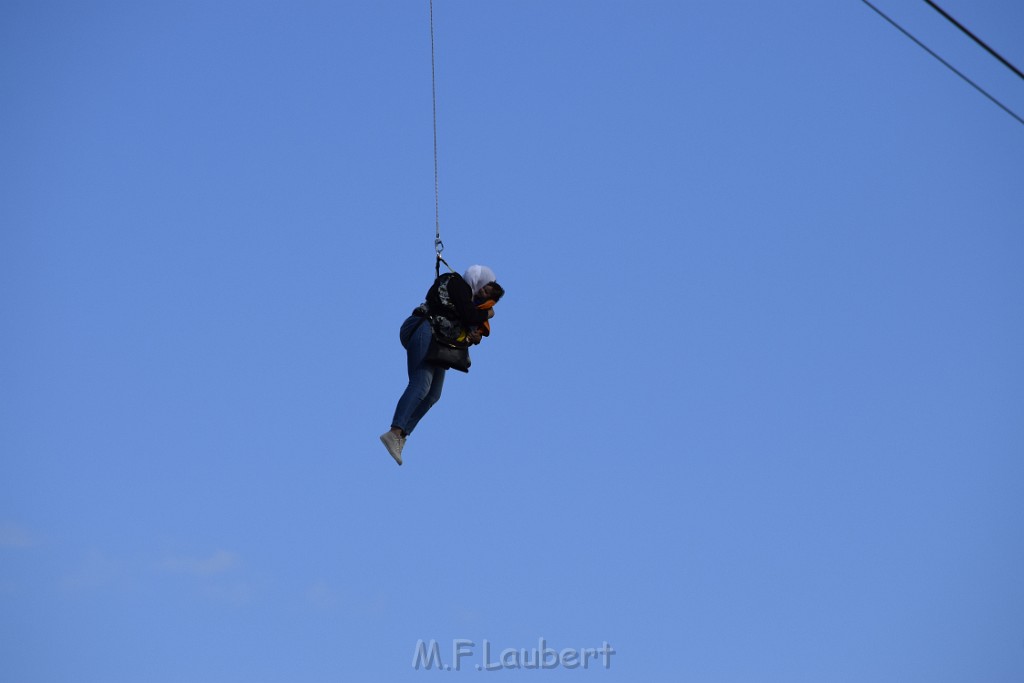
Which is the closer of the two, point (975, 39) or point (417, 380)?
point (975, 39)

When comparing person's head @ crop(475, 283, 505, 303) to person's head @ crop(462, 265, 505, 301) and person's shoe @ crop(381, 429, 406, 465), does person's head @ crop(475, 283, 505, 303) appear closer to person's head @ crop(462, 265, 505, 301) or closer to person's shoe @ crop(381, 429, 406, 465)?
person's head @ crop(462, 265, 505, 301)

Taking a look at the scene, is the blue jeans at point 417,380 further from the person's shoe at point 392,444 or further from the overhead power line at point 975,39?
the overhead power line at point 975,39

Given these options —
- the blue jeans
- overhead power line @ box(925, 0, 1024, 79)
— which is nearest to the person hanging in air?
the blue jeans

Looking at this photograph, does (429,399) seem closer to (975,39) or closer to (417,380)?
(417,380)

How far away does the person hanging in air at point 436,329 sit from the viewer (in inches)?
424

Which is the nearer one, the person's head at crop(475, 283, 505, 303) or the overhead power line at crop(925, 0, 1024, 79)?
the overhead power line at crop(925, 0, 1024, 79)

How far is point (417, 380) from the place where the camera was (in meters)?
10.9

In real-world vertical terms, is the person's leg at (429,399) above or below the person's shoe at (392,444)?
above

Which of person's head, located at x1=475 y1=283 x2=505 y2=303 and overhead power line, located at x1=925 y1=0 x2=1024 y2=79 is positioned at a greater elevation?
person's head, located at x1=475 y1=283 x2=505 y2=303

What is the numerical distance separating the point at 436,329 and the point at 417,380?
1.42 feet

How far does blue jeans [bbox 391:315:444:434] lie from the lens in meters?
10.8

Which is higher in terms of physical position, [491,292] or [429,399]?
[491,292]

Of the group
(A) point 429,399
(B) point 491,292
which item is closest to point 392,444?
(A) point 429,399

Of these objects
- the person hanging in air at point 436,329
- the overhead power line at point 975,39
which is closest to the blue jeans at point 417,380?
the person hanging in air at point 436,329
